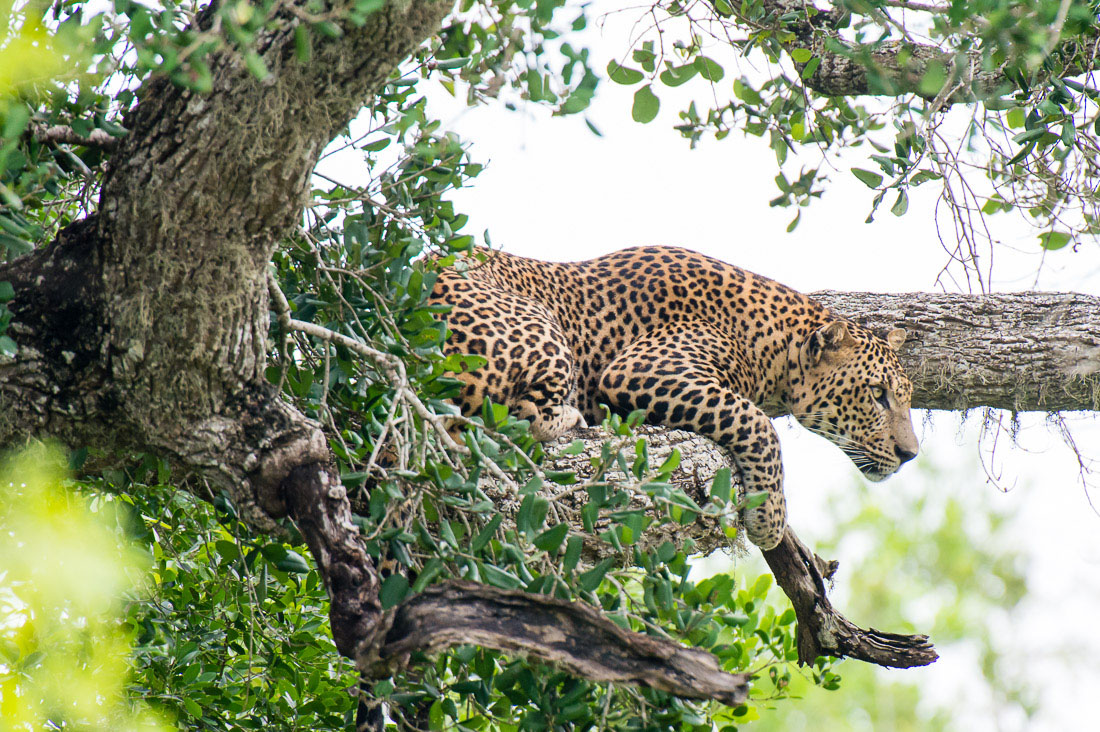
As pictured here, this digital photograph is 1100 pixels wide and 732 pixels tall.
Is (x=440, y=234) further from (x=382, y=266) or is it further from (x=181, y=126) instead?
(x=181, y=126)

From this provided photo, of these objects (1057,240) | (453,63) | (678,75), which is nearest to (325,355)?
(453,63)

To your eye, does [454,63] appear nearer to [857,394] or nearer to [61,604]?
[61,604]

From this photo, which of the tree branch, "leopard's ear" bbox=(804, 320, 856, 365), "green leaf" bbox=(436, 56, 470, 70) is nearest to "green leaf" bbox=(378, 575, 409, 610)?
the tree branch

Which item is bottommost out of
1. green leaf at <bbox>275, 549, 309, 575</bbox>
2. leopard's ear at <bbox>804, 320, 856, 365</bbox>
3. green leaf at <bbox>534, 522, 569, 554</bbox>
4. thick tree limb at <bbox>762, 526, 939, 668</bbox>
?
green leaf at <bbox>275, 549, 309, 575</bbox>

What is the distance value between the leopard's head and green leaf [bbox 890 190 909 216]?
4.28 ft

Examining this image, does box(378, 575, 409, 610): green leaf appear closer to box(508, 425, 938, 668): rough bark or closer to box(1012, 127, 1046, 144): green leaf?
box(508, 425, 938, 668): rough bark

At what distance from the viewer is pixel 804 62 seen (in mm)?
4598

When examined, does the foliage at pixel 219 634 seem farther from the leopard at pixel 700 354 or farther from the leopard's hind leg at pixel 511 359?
the leopard at pixel 700 354

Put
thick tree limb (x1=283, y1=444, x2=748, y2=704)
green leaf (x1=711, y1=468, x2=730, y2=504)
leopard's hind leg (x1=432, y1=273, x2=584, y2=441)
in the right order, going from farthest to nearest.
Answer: leopard's hind leg (x1=432, y1=273, x2=584, y2=441) → green leaf (x1=711, y1=468, x2=730, y2=504) → thick tree limb (x1=283, y1=444, x2=748, y2=704)

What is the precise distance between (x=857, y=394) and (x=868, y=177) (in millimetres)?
Answer: 1834

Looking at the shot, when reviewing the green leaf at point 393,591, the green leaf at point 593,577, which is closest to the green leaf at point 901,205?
the green leaf at point 593,577

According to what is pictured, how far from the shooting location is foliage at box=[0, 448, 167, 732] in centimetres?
156

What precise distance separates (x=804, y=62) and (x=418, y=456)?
2.83 m

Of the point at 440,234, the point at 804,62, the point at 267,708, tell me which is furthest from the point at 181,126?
the point at 804,62
